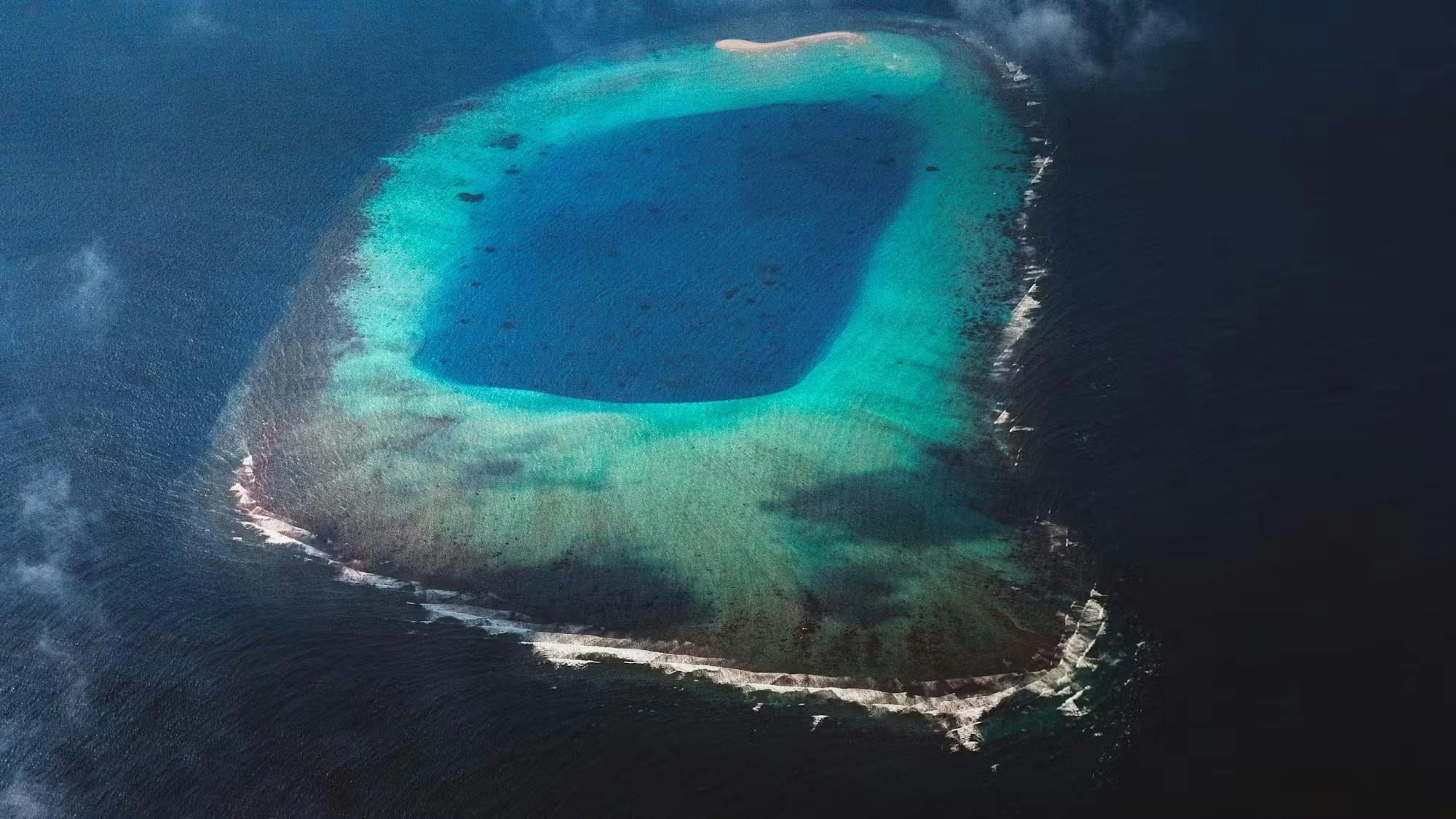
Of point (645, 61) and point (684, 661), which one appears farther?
point (645, 61)

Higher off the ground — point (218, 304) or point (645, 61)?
point (645, 61)

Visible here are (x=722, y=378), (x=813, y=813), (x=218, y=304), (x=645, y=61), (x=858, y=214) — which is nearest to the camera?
(x=813, y=813)

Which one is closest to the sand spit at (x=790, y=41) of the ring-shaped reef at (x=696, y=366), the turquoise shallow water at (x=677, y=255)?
the ring-shaped reef at (x=696, y=366)

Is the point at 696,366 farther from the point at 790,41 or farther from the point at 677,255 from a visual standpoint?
the point at 790,41

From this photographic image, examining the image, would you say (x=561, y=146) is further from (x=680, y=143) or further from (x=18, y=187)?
(x=18, y=187)

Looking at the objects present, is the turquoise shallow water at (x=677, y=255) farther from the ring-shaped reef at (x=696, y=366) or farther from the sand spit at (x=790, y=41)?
the sand spit at (x=790, y=41)

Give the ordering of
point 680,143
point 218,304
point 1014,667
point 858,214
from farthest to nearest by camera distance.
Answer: point 680,143
point 858,214
point 218,304
point 1014,667

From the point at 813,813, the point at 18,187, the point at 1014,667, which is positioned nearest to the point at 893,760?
the point at 813,813
